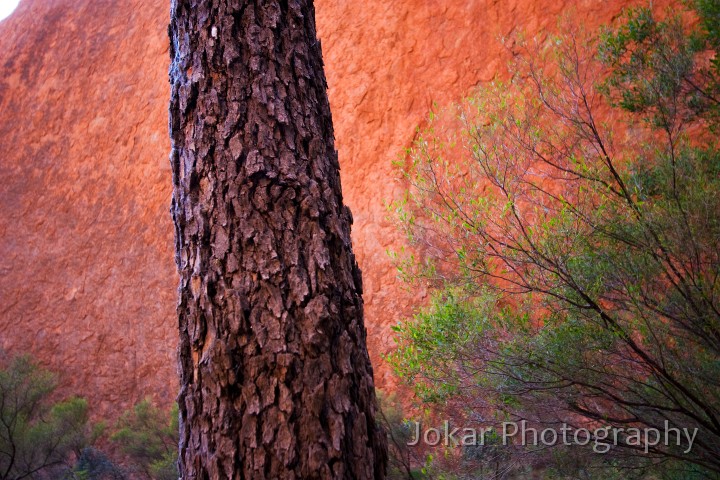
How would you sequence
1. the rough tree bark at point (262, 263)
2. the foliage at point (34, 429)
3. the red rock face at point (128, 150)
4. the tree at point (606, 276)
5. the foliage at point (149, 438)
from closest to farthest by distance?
Result: 1. the rough tree bark at point (262, 263)
2. the tree at point (606, 276)
3. the foliage at point (34, 429)
4. the foliage at point (149, 438)
5. the red rock face at point (128, 150)

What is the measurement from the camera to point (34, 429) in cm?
944

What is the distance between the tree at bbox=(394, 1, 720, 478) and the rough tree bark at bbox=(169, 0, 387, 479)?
3.01 meters

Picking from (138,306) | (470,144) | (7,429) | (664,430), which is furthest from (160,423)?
(664,430)

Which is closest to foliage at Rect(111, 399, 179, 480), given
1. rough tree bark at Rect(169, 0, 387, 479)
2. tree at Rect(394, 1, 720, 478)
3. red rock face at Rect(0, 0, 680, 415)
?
red rock face at Rect(0, 0, 680, 415)

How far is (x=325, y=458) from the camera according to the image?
153cm

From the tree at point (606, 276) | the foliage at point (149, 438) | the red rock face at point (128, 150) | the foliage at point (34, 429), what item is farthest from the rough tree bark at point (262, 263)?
the foliage at point (34, 429)

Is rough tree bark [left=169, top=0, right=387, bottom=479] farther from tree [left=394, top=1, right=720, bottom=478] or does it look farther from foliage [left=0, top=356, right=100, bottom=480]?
foliage [left=0, top=356, right=100, bottom=480]

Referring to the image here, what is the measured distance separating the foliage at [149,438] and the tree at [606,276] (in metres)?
5.80

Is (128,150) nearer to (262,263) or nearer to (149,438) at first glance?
(149,438)

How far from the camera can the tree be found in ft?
13.8

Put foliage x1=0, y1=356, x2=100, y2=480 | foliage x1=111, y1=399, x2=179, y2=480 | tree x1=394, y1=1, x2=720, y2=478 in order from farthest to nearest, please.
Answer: foliage x1=111, y1=399, x2=179, y2=480, foliage x1=0, y1=356, x2=100, y2=480, tree x1=394, y1=1, x2=720, y2=478

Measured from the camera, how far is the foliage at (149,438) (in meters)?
9.68

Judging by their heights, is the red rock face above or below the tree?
above

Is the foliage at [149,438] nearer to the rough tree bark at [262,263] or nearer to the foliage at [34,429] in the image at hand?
the foliage at [34,429]
